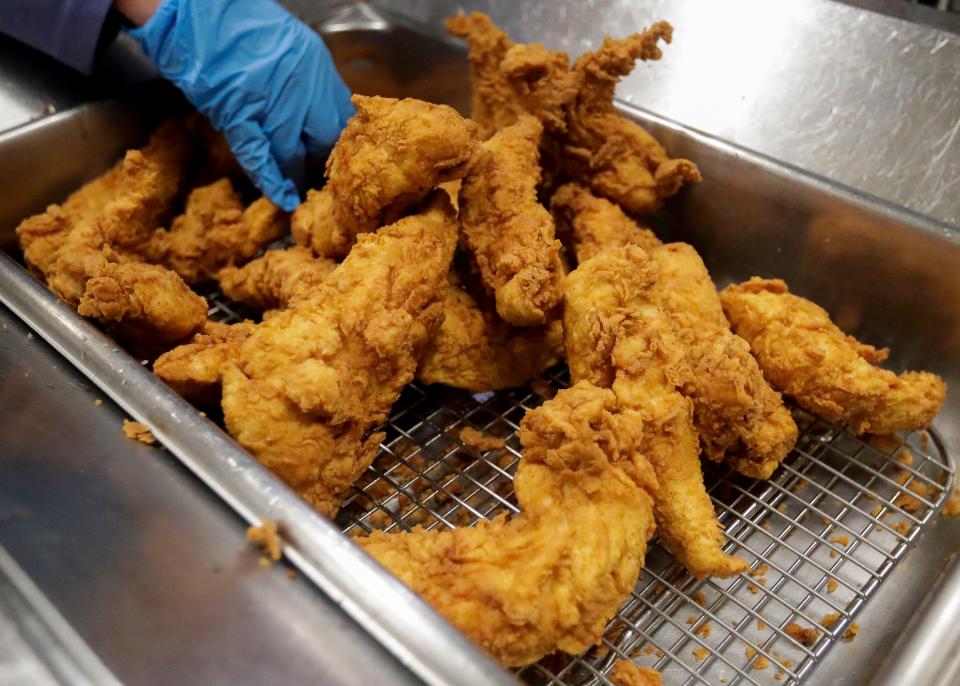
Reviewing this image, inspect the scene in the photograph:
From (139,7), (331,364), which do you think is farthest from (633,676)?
(139,7)

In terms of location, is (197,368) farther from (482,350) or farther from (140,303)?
(482,350)

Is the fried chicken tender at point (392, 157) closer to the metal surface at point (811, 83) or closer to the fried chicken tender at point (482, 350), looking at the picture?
the fried chicken tender at point (482, 350)

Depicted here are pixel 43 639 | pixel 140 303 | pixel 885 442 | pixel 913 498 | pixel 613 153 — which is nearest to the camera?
pixel 43 639

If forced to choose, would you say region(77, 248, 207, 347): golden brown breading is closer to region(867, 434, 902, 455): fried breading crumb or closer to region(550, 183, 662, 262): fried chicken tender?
region(550, 183, 662, 262): fried chicken tender

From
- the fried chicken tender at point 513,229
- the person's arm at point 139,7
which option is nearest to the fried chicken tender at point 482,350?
A: the fried chicken tender at point 513,229

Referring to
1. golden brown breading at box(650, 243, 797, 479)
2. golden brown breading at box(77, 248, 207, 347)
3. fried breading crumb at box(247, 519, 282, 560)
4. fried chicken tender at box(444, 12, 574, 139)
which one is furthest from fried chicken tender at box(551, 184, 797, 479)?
golden brown breading at box(77, 248, 207, 347)

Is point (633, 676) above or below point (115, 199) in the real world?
below
